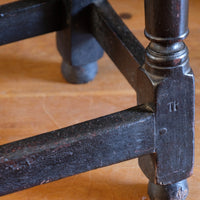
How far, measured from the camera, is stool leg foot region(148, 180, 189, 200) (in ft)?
2.72

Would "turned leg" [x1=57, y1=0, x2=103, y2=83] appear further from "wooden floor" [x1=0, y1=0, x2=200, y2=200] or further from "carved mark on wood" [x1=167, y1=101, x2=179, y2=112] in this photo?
"carved mark on wood" [x1=167, y1=101, x2=179, y2=112]

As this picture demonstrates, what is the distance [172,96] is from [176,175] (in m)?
0.14

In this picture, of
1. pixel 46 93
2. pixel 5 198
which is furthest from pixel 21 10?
pixel 5 198

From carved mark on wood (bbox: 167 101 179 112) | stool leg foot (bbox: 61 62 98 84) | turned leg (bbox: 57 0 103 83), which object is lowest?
stool leg foot (bbox: 61 62 98 84)

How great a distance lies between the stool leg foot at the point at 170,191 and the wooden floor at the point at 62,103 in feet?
0.10

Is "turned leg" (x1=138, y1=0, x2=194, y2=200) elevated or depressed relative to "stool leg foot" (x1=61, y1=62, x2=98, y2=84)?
elevated

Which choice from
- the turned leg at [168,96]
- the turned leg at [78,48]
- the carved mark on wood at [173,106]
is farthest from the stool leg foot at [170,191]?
the turned leg at [78,48]

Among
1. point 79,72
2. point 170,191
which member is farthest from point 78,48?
point 170,191

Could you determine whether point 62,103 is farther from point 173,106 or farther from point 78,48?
point 173,106

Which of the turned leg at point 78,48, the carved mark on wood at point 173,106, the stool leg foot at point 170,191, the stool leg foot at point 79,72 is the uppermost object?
the carved mark on wood at point 173,106

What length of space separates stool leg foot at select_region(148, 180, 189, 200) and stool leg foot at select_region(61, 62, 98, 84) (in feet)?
1.07

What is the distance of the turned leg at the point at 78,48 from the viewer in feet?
3.31

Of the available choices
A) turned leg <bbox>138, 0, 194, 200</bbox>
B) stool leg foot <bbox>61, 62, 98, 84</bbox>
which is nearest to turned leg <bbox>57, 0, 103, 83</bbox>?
stool leg foot <bbox>61, 62, 98, 84</bbox>

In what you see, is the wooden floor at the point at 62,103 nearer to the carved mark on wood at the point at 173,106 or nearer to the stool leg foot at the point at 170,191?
the stool leg foot at the point at 170,191
